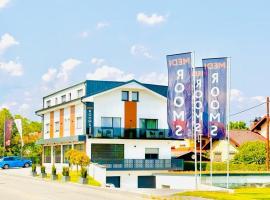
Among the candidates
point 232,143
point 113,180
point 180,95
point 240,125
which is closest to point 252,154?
point 232,143

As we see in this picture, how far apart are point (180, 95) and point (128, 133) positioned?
89.4 feet

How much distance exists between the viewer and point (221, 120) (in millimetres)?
34969

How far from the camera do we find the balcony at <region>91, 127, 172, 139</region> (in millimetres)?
57938

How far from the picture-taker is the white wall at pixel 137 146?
58.4m

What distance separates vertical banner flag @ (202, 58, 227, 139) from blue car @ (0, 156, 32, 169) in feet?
129

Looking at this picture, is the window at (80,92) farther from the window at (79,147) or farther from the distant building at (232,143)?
the distant building at (232,143)

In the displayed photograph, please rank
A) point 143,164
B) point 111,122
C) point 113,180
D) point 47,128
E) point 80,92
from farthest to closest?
point 47,128
point 80,92
point 111,122
point 143,164
point 113,180

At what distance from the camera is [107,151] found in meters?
59.3

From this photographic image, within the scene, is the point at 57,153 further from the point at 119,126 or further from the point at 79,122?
the point at 119,126

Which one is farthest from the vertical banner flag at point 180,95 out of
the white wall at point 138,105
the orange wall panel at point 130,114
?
the orange wall panel at point 130,114

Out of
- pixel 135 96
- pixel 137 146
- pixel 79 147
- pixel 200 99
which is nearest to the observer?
pixel 200 99

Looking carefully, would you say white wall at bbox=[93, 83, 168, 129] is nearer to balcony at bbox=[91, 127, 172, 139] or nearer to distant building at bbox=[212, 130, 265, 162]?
balcony at bbox=[91, 127, 172, 139]

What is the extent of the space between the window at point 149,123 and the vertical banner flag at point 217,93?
26.4 m

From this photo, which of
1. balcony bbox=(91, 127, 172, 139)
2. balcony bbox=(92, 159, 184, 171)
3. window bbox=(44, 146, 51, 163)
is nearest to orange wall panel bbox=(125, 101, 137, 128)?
balcony bbox=(91, 127, 172, 139)
